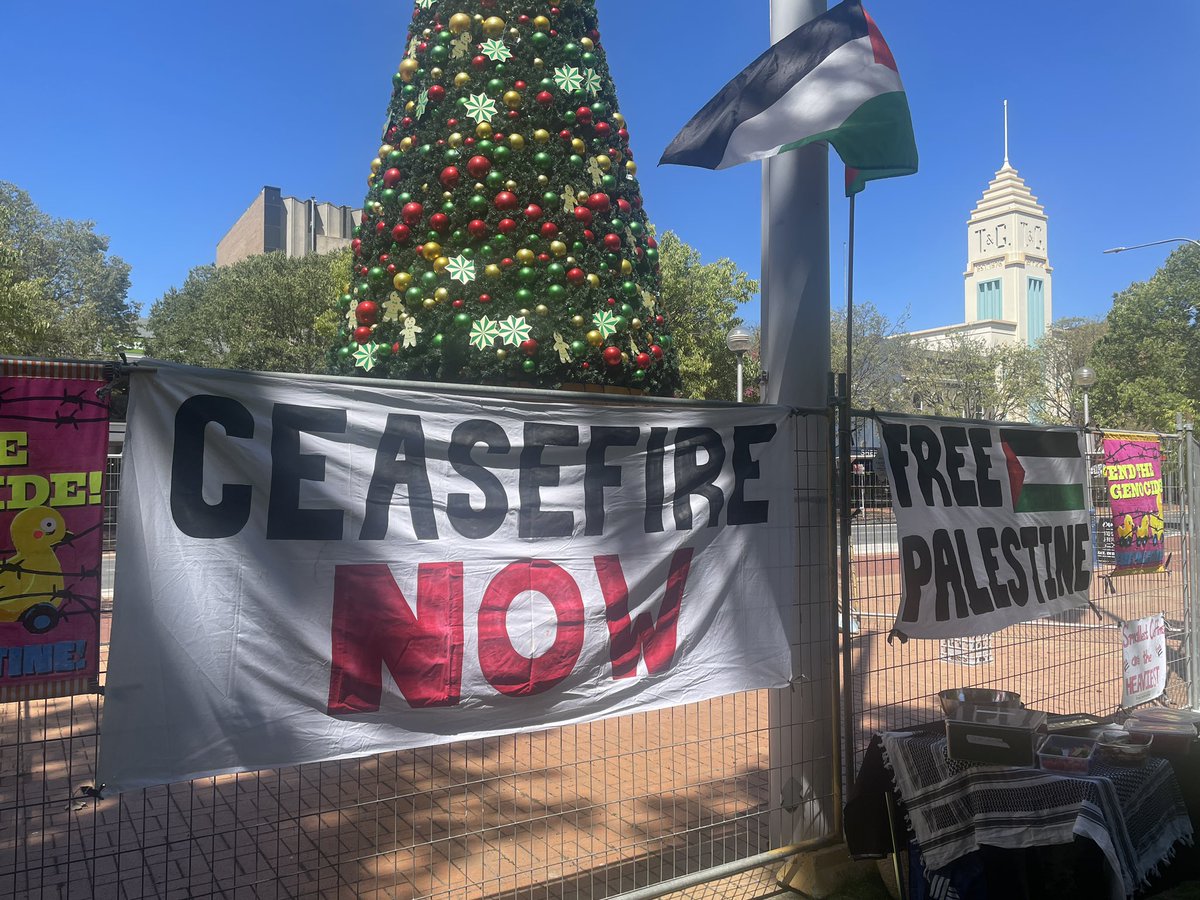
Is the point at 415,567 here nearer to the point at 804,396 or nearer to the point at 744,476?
the point at 744,476

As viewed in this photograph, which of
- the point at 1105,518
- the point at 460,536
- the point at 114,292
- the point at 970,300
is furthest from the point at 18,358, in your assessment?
the point at 970,300

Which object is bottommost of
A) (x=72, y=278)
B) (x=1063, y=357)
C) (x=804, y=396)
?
(x=804, y=396)

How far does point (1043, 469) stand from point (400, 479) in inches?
167

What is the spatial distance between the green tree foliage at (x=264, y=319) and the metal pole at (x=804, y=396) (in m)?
28.6

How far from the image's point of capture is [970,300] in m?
138

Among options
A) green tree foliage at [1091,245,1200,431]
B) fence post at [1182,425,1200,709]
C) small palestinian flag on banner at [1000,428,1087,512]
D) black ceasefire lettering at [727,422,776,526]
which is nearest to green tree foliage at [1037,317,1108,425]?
green tree foliage at [1091,245,1200,431]

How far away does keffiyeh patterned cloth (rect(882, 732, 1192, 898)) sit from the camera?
3.53 m

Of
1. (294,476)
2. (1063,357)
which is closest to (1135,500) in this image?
(294,476)

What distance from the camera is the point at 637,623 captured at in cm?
366

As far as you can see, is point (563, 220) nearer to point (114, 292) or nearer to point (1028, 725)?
point (1028, 725)

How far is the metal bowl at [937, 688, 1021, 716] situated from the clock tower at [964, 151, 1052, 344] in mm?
134977

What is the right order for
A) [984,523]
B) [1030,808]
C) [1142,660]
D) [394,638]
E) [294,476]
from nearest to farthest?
[294,476] → [394,638] → [1030,808] → [984,523] → [1142,660]

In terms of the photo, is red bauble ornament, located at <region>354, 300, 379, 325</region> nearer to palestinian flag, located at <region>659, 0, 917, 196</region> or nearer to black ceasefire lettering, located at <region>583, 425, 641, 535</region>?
palestinian flag, located at <region>659, 0, 917, 196</region>

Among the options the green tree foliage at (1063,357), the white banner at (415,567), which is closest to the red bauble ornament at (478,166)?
the white banner at (415,567)
